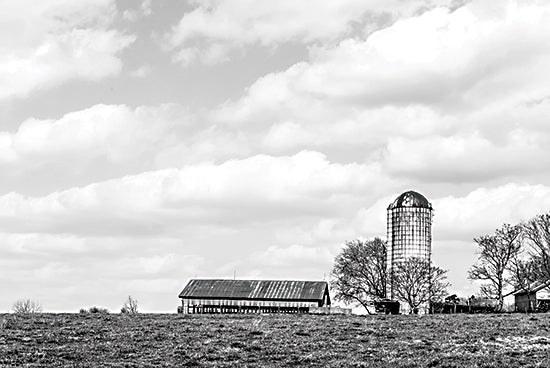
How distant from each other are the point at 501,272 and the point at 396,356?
169ft

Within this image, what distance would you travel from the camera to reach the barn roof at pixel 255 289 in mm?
96750

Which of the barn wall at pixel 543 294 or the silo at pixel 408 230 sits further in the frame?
the silo at pixel 408 230

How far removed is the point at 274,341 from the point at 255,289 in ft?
181

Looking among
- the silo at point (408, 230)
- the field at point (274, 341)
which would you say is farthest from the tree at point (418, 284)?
the field at point (274, 341)

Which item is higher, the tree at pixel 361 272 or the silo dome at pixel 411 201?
the silo dome at pixel 411 201

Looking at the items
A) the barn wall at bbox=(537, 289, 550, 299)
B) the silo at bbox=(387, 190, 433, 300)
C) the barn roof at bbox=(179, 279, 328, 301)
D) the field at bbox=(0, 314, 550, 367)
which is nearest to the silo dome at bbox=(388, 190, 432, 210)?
the silo at bbox=(387, 190, 433, 300)

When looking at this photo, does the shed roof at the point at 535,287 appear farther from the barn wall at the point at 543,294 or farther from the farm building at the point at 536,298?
the barn wall at the point at 543,294

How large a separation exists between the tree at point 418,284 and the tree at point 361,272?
7.97 m

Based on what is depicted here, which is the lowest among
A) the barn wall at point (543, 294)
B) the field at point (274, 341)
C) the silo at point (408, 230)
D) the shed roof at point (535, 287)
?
the field at point (274, 341)

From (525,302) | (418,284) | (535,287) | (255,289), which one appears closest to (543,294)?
(535,287)

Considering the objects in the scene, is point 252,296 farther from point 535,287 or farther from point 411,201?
point 535,287

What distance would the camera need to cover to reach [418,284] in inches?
3561

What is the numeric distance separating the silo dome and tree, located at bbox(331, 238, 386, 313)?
6853 millimetres

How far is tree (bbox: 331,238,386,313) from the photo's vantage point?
102 m
